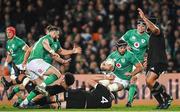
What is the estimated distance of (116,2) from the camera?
24.3m

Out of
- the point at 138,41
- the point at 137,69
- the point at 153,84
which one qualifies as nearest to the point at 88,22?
the point at 138,41

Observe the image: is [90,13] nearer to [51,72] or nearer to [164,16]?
→ [164,16]

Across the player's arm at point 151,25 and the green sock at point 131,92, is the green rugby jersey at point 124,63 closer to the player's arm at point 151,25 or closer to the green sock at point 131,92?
the green sock at point 131,92

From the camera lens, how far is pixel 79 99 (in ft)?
54.9

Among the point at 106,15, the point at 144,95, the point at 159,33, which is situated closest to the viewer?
the point at 159,33

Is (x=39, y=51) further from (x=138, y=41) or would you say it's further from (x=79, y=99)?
(x=138, y=41)

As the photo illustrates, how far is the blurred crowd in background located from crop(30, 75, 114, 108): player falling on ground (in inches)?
203

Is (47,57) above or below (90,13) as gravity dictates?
below

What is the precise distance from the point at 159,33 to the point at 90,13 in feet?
23.9

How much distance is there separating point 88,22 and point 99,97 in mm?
7189

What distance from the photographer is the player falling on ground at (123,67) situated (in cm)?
1833

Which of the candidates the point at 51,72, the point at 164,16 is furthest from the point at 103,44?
the point at 51,72

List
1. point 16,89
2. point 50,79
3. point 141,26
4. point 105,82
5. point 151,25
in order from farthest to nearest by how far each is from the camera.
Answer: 1. point 16,89
2. point 141,26
3. point 105,82
4. point 50,79
5. point 151,25

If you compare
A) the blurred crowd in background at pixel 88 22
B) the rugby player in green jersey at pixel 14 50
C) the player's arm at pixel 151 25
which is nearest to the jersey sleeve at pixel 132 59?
the player's arm at pixel 151 25
